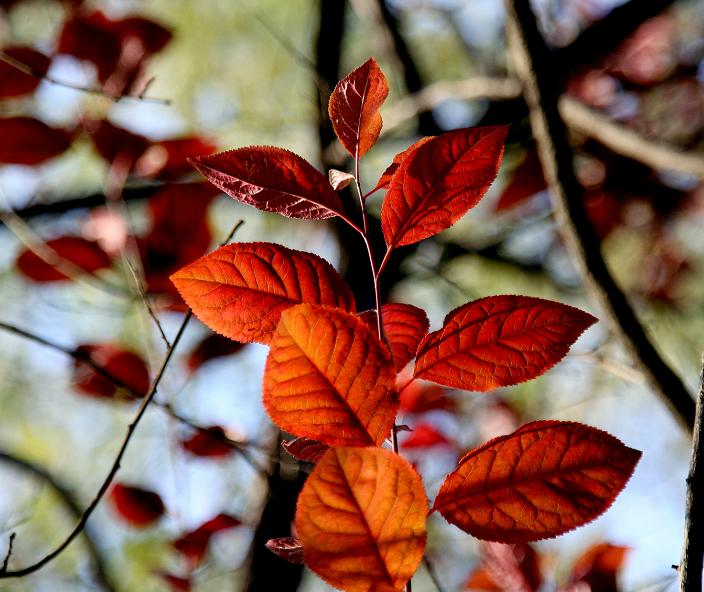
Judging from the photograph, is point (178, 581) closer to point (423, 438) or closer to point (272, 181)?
point (423, 438)

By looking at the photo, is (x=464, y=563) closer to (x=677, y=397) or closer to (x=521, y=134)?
(x=521, y=134)

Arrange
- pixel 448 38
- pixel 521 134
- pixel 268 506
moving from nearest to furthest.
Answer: pixel 268 506 → pixel 521 134 → pixel 448 38

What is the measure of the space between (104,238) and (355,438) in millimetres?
1075

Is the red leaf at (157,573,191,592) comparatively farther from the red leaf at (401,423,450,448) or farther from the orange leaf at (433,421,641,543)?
the orange leaf at (433,421,641,543)

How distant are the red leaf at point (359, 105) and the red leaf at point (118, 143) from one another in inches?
39.1

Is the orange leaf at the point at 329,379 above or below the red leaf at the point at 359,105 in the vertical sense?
below

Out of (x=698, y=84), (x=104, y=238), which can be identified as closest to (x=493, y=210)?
(x=698, y=84)

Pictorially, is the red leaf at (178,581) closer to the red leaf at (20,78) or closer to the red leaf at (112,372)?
the red leaf at (112,372)

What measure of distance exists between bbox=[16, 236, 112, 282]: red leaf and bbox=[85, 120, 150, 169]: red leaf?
18 centimetres

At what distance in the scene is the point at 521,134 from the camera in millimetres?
1671

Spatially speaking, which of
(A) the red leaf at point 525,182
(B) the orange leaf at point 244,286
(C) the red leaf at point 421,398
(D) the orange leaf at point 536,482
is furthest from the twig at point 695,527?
(A) the red leaf at point 525,182

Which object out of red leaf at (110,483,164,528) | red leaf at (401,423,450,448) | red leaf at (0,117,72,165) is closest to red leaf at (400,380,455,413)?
red leaf at (401,423,450,448)

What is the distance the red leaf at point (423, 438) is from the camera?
1.31m

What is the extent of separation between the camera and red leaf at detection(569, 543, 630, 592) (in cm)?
76
